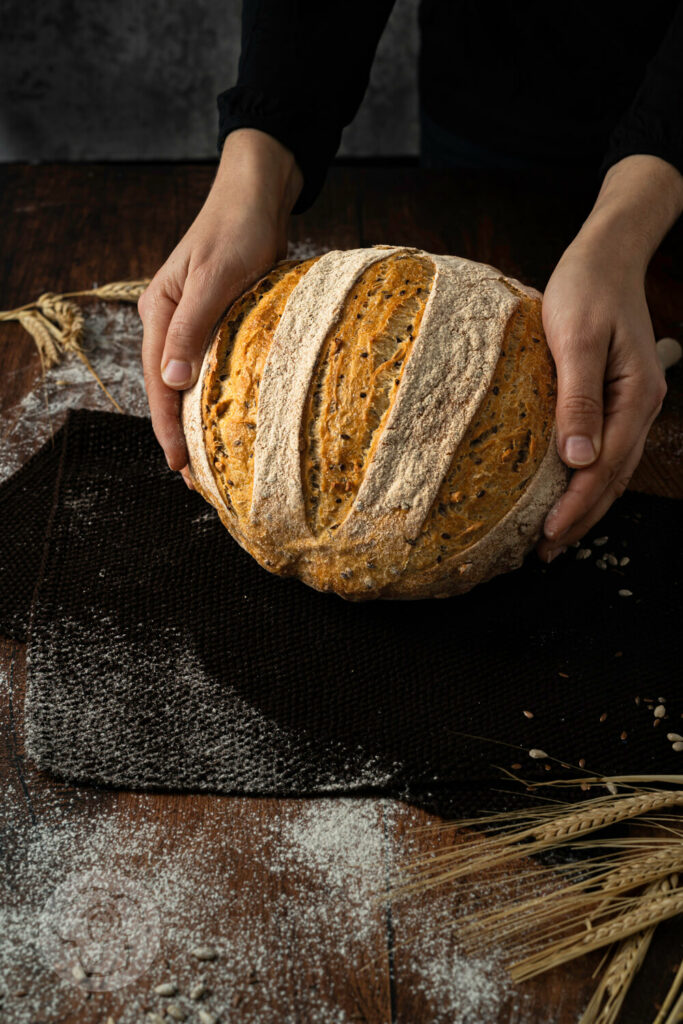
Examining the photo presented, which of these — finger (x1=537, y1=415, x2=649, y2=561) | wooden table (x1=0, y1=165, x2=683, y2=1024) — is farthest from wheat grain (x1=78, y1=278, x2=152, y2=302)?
finger (x1=537, y1=415, x2=649, y2=561)

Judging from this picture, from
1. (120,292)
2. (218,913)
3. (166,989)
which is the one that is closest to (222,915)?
(218,913)

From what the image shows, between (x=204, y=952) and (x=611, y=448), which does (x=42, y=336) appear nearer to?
(x=611, y=448)

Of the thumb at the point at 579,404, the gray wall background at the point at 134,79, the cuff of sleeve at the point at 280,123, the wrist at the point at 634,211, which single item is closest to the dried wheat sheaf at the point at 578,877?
the thumb at the point at 579,404

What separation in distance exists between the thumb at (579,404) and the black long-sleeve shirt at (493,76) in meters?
0.53

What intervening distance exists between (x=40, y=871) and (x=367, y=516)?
0.66m

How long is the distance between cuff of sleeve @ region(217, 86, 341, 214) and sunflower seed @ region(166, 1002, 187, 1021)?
146 cm

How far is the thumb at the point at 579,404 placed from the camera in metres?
1.36

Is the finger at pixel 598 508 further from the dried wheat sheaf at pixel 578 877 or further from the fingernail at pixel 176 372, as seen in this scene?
the fingernail at pixel 176 372

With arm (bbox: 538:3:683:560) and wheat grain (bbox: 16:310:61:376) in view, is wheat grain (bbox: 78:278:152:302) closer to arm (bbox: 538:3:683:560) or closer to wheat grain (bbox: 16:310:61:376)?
wheat grain (bbox: 16:310:61:376)

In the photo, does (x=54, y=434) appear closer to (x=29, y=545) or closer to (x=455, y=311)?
(x=29, y=545)

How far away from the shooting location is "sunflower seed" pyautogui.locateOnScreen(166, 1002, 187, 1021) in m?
1.07

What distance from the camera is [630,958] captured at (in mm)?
1100

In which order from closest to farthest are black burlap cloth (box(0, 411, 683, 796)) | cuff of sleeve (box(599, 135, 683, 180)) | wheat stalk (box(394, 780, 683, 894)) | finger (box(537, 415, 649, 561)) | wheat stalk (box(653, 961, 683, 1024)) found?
wheat stalk (box(653, 961, 683, 1024))
wheat stalk (box(394, 780, 683, 894))
black burlap cloth (box(0, 411, 683, 796))
finger (box(537, 415, 649, 561))
cuff of sleeve (box(599, 135, 683, 180))

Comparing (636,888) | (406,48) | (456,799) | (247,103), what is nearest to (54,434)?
(247,103)
